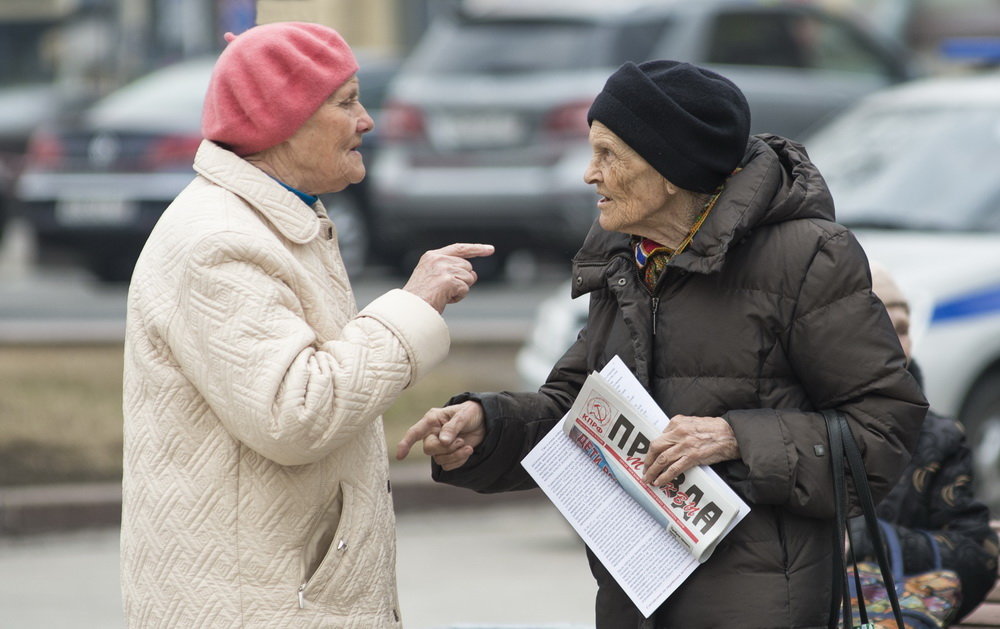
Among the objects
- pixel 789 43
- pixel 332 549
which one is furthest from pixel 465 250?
pixel 789 43

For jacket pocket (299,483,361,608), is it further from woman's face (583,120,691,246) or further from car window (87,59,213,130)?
car window (87,59,213,130)

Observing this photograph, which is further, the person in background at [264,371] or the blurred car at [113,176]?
the blurred car at [113,176]

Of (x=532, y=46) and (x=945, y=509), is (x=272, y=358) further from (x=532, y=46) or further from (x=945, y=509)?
(x=532, y=46)

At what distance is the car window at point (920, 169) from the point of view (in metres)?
7.38

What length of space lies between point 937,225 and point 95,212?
677 centimetres

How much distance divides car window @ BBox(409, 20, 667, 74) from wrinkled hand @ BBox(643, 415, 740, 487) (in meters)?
8.33

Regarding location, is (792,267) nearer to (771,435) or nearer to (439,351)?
(771,435)

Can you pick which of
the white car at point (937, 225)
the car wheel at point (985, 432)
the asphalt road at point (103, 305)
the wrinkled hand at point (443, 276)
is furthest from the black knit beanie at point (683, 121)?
the asphalt road at point (103, 305)

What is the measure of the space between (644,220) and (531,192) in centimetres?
803

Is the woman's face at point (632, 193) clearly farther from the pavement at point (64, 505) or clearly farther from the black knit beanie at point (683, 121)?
the pavement at point (64, 505)

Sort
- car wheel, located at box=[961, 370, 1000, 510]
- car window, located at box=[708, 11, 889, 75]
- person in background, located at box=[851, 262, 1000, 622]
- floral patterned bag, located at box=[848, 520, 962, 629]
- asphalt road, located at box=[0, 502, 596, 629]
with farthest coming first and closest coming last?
car window, located at box=[708, 11, 889, 75] < car wheel, located at box=[961, 370, 1000, 510] < asphalt road, located at box=[0, 502, 596, 629] < person in background, located at box=[851, 262, 1000, 622] < floral patterned bag, located at box=[848, 520, 962, 629]

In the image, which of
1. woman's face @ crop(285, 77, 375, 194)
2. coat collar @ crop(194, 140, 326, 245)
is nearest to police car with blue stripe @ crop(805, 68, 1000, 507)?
woman's face @ crop(285, 77, 375, 194)

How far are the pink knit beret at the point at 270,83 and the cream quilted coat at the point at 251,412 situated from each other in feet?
0.20

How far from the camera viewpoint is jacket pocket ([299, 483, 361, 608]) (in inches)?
121
